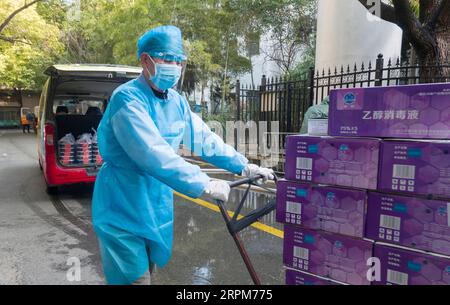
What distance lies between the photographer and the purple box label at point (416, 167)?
1480mm

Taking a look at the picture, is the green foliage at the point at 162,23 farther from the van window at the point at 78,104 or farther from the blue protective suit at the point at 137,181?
the blue protective suit at the point at 137,181

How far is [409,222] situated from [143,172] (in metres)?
1.27

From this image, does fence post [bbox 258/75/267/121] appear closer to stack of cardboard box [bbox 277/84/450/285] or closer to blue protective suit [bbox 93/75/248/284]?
blue protective suit [bbox 93/75/248/284]

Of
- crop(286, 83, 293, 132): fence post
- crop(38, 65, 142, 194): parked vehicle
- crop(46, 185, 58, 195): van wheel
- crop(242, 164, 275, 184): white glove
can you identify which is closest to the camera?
crop(242, 164, 275, 184): white glove

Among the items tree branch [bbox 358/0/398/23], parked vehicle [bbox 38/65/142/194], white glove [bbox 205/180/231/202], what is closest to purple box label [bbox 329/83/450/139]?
white glove [bbox 205/180/231/202]

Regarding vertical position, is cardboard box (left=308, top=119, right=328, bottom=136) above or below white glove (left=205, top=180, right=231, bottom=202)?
above

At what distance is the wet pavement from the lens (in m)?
3.36

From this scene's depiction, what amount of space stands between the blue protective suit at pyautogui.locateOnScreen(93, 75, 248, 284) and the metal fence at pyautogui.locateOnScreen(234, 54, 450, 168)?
5.29 meters

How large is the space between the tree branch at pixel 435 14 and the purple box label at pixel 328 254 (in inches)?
231

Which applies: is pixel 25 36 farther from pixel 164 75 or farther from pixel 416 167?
pixel 416 167

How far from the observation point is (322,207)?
5.89 feet

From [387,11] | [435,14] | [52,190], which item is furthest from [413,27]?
[52,190]

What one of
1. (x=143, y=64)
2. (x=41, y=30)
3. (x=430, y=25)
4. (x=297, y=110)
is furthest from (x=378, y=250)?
(x=41, y=30)
